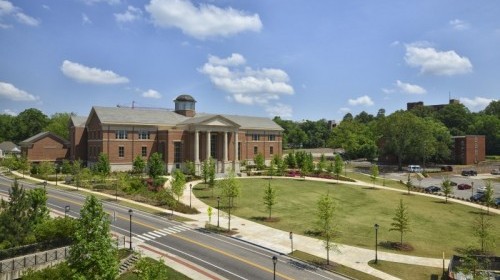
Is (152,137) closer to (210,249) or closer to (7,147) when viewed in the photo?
(210,249)

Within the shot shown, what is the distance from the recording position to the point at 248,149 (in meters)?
94.0

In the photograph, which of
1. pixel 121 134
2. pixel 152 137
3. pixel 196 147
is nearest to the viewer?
pixel 121 134

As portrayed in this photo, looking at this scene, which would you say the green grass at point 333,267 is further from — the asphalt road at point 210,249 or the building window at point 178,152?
the building window at point 178,152

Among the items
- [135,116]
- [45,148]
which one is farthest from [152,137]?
[45,148]

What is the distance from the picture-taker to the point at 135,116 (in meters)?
77.9

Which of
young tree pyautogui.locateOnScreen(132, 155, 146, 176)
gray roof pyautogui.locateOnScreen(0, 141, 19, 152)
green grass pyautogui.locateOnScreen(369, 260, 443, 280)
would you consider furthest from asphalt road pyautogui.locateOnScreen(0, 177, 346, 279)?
gray roof pyautogui.locateOnScreen(0, 141, 19, 152)

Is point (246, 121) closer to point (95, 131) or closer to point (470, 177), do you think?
point (95, 131)

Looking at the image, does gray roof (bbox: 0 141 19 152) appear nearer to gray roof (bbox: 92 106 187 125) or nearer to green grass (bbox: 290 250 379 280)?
gray roof (bbox: 92 106 187 125)

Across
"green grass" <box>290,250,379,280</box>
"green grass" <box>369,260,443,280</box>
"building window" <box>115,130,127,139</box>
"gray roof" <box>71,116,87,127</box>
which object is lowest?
"green grass" <box>369,260,443,280</box>

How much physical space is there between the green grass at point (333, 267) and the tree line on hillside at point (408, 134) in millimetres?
80517

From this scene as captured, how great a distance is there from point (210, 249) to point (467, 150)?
105 metres

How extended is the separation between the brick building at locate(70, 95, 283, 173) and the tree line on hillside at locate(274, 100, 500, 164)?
4709 centimetres

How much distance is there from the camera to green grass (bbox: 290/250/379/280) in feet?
92.8

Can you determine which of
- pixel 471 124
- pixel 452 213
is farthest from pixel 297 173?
pixel 471 124
